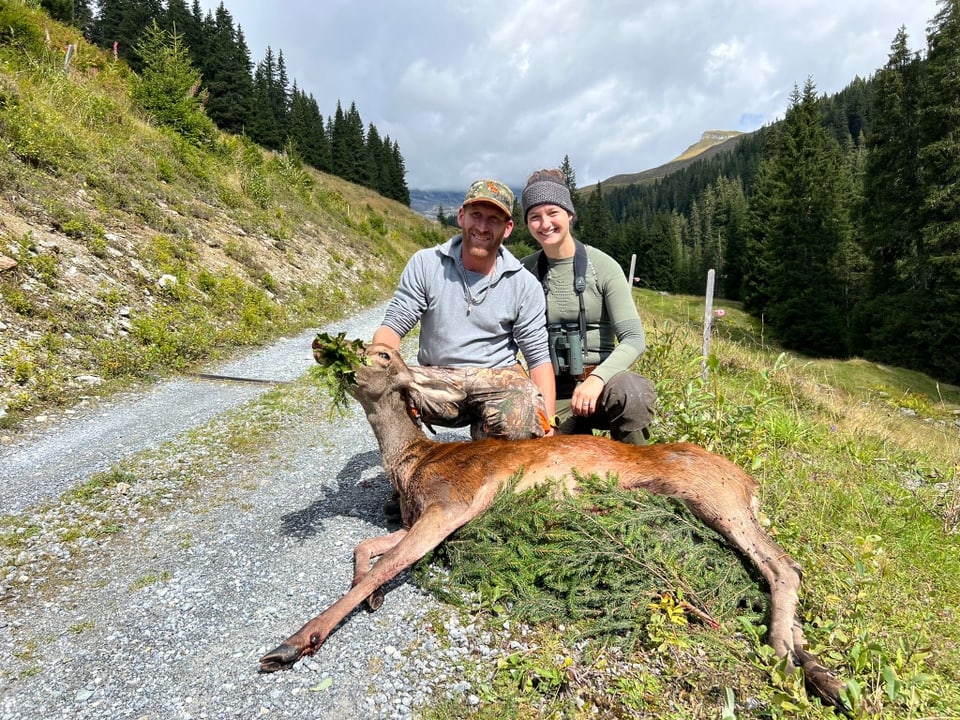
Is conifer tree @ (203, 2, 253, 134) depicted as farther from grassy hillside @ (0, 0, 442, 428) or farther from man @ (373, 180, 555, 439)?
man @ (373, 180, 555, 439)

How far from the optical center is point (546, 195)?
4.18 meters

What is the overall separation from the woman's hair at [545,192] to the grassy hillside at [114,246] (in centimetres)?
557

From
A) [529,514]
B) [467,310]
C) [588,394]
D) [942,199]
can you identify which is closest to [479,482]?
[529,514]

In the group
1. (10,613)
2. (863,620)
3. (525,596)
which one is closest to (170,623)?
(10,613)

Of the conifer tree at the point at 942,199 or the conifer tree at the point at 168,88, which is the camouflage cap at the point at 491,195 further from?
the conifer tree at the point at 942,199

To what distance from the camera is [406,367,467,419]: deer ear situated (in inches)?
137

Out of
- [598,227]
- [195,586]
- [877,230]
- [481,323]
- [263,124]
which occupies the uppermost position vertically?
[263,124]

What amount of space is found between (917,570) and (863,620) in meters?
1.24

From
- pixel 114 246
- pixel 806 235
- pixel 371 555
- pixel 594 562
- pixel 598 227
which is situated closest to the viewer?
pixel 594 562

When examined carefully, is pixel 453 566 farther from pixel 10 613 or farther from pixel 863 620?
pixel 10 613

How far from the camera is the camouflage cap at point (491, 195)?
3.82 meters

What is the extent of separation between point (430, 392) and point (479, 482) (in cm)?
74

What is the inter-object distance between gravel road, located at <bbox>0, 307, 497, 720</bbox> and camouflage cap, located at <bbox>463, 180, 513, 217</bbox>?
8.29ft

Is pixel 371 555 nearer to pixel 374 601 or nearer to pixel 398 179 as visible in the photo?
pixel 374 601
